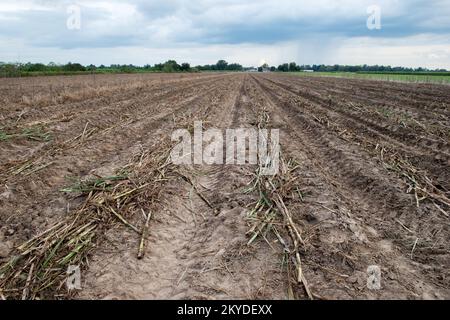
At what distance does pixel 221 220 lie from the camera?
5277 mm

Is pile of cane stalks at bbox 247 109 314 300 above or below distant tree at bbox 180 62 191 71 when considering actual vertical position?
below

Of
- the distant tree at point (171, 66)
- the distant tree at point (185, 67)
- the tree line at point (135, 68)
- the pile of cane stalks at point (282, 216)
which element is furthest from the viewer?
the distant tree at point (185, 67)

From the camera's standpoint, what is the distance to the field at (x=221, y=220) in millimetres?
3867

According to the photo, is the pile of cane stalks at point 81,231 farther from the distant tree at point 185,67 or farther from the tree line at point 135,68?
the distant tree at point 185,67

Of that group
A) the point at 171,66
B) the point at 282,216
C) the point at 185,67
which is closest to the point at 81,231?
the point at 282,216

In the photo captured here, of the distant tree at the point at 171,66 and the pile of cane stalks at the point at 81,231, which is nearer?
the pile of cane stalks at the point at 81,231

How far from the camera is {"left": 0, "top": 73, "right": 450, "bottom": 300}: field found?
12.7 ft

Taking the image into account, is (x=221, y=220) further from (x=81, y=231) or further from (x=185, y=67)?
(x=185, y=67)

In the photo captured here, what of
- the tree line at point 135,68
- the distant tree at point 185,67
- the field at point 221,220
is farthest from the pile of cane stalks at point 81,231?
the distant tree at point 185,67

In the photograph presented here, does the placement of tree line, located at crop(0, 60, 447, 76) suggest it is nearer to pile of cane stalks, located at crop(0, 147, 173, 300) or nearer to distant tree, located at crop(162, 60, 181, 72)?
distant tree, located at crop(162, 60, 181, 72)

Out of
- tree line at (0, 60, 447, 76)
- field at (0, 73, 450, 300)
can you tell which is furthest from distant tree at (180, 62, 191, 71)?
field at (0, 73, 450, 300)

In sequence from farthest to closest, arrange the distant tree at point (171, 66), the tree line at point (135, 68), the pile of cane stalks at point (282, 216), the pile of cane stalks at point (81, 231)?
the distant tree at point (171, 66), the tree line at point (135, 68), the pile of cane stalks at point (282, 216), the pile of cane stalks at point (81, 231)

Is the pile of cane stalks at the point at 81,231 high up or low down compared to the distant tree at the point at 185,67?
down
